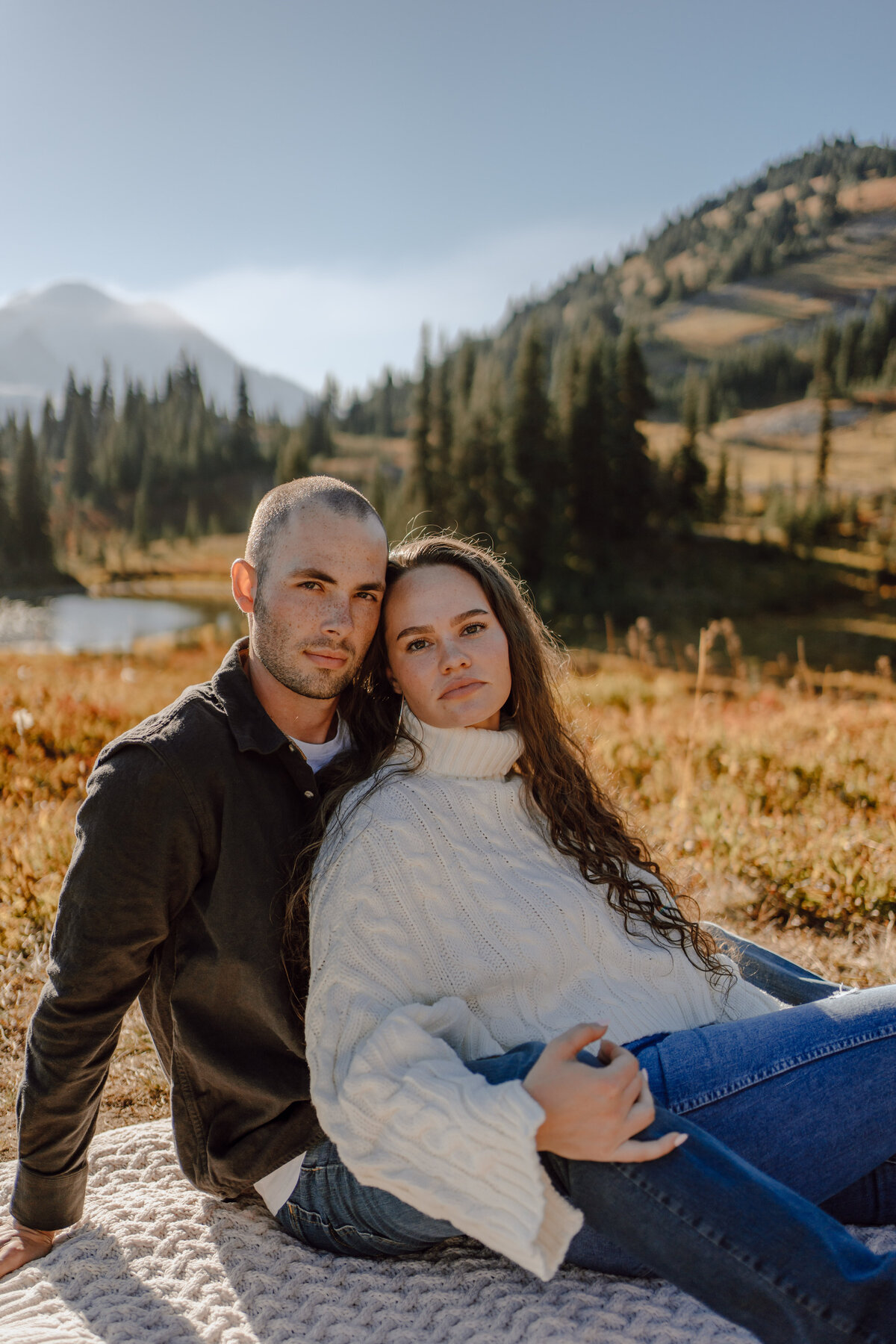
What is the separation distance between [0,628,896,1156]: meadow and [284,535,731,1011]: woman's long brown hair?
0.36 meters

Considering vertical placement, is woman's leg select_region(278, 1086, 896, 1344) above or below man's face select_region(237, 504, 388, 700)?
below

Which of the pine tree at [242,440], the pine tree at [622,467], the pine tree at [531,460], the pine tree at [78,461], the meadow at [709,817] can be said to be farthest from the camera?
the pine tree at [242,440]

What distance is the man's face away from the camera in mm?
2510

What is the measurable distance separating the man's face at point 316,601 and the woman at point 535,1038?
0.17 m

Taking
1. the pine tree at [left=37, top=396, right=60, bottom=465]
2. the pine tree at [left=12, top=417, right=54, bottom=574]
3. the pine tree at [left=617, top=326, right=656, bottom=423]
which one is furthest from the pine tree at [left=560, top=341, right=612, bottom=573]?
the pine tree at [left=37, top=396, right=60, bottom=465]

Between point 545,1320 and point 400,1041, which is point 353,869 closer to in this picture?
point 400,1041

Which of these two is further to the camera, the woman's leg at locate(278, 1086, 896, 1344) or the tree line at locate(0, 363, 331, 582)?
the tree line at locate(0, 363, 331, 582)

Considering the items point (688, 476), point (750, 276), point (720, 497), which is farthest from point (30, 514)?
point (750, 276)

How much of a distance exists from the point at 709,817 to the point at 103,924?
4.27 m

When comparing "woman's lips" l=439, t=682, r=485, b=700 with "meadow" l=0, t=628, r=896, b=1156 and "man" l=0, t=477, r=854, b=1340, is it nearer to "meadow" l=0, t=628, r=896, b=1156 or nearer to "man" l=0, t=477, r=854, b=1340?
"man" l=0, t=477, r=854, b=1340

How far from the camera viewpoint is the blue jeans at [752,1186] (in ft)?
5.43

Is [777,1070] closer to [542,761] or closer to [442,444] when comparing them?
[542,761]

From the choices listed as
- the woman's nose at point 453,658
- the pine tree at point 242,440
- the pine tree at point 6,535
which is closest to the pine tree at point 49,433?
the pine tree at point 242,440

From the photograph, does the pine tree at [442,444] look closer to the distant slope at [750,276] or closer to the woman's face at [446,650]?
the woman's face at [446,650]
